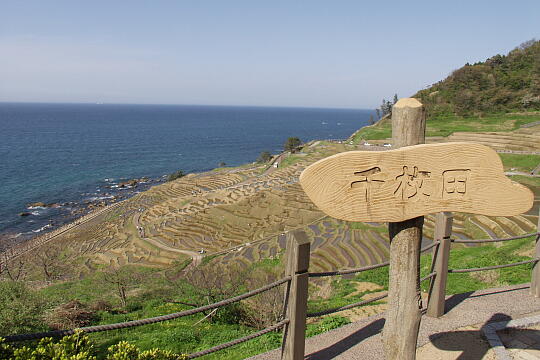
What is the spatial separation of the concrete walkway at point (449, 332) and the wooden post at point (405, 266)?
3.87 feet

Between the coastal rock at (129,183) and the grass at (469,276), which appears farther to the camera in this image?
the coastal rock at (129,183)

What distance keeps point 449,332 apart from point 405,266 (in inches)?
95.4

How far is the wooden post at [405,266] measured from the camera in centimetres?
257

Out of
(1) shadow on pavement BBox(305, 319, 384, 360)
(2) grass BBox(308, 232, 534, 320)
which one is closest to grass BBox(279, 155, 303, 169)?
(2) grass BBox(308, 232, 534, 320)

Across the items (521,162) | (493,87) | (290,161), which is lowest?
(290,161)

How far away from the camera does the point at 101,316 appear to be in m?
7.36

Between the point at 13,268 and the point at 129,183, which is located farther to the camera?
the point at 129,183

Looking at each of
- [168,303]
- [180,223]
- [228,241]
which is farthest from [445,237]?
[180,223]

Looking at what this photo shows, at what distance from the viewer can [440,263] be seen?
15.3ft

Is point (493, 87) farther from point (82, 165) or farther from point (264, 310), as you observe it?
point (82, 165)

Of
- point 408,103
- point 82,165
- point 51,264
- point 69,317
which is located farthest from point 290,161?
point 408,103

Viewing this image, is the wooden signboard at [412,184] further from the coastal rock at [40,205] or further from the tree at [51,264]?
the coastal rock at [40,205]

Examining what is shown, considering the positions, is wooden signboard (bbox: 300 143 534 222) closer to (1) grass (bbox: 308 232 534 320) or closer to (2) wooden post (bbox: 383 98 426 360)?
(2) wooden post (bbox: 383 98 426 360)

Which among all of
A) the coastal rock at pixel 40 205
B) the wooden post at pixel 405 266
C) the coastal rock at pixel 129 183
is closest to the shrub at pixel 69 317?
the wooden post at pixel 405 266
